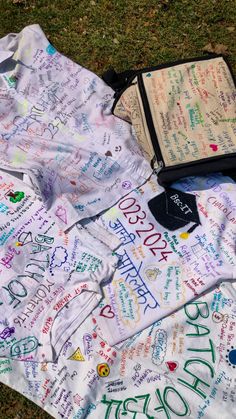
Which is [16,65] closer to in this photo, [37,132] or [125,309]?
[37,132]

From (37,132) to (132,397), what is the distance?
1386mm

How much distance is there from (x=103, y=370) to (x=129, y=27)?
2061mm

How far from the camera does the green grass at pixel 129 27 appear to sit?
315 cm

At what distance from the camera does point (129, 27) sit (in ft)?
10.5

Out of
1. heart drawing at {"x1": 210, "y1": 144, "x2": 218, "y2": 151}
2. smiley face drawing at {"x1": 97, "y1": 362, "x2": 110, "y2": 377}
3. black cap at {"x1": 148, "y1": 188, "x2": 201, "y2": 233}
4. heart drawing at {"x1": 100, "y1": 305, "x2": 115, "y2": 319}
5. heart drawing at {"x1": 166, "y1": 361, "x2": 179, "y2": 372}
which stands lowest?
heart drawing at {"x1": 166, "y1": 361, "x2": 179, "y2": 372}

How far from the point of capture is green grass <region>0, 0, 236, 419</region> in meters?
3.15

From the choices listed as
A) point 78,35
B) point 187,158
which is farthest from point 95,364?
point 78,35

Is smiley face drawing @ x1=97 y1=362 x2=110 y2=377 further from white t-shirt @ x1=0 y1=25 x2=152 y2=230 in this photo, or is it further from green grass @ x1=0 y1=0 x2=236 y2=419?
green grass @ x1=0 y1=0 x2=236 y2=419

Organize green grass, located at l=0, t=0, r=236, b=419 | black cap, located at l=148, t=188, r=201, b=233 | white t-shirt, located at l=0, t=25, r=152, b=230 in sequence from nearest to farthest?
black cap, located at l=148, t=188, r=201, b=233 < white t-shirt, located at l=0, t=25, r=152, b=230 < green grass, located at l=0, t=0, r=236, b=419

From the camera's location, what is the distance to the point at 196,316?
221cm

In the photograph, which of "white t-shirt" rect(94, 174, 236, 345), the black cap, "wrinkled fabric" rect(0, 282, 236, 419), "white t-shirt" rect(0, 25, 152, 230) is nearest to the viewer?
"wrinkled fabric" rect(0, 282, 236, 419)

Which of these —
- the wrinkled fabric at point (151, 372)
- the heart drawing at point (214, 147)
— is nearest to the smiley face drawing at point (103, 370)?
the wrinkled fabric at point (151, 372)

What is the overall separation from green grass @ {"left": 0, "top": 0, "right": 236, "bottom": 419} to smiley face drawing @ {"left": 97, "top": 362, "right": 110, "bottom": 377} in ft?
5.76

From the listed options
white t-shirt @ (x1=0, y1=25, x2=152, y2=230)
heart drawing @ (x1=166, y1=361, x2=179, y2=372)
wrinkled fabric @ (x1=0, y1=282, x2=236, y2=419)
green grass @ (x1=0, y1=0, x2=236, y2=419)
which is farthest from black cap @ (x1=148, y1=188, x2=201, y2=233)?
green grass @ (x1=0, y1=0, x2=236, y2=419)
